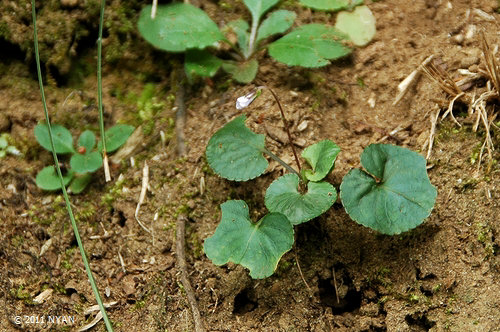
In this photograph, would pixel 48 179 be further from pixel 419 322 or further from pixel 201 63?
pixel 419 322

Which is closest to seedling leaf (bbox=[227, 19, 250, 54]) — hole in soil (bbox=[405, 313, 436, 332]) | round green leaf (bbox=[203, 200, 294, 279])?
round green leaf (bbox=[203, 200, 294, 279])

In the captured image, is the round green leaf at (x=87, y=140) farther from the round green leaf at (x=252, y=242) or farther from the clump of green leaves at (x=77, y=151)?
the round green leaf at (x=252, y=242)

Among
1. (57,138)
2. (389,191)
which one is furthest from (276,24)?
(57,138)

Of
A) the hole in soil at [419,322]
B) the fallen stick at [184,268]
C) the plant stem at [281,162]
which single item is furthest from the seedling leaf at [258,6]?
the hole in soil at [419,322]

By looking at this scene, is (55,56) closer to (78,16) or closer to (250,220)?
(78,16)

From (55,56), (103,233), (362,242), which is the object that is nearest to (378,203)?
(362,242)

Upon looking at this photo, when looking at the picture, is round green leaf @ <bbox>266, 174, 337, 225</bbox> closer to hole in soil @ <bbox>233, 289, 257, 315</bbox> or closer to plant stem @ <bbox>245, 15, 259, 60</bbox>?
hole in soil @ <bbox>233, 289, 257, 315</bbox>
